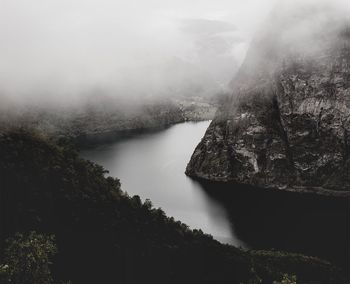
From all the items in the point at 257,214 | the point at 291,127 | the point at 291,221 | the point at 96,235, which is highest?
the point at 96,235

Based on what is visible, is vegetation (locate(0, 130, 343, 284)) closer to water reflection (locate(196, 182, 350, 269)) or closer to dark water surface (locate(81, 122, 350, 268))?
water reflection (locate(196, 182, 350, 269))

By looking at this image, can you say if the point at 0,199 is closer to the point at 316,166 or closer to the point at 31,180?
the point at 31,180

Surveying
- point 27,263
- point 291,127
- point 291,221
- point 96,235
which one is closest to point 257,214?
point 291,221

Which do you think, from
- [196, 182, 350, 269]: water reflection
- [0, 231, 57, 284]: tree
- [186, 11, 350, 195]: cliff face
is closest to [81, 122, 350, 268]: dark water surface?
[196, 182, 350, 269]: water reflection

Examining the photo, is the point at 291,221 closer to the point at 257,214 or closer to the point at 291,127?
the point at 257,214

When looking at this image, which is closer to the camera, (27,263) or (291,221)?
(27,263)

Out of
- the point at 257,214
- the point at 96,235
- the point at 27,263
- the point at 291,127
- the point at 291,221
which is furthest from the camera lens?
the point at 291,127

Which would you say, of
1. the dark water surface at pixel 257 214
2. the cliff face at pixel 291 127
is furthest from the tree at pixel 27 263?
the cliff face at pixel 291 127

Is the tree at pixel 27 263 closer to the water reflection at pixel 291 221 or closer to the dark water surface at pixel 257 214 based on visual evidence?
the dark water surface at pixel 257 214
